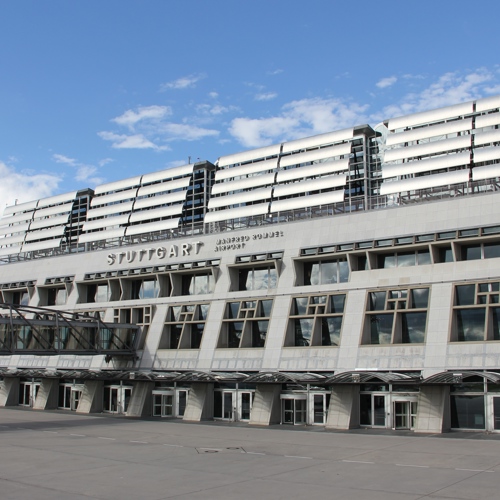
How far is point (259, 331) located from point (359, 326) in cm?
764

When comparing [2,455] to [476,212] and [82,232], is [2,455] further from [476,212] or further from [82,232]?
[82,232]

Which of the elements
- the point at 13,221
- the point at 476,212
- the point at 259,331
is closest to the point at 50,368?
the point at 259,331

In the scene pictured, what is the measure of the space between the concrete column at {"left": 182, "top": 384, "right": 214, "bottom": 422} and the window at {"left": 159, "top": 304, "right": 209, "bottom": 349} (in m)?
4.28

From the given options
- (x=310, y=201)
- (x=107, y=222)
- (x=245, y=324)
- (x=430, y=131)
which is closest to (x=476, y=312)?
(x=245, y=324)

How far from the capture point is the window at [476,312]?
3120 centimetres

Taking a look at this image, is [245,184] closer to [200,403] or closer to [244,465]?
[200,403]

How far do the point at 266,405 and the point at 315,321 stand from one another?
557 cm

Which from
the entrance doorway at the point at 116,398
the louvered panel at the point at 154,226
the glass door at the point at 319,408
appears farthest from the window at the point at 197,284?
the louvered panel at the point at 154,226

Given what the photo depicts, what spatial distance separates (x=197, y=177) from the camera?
142 m

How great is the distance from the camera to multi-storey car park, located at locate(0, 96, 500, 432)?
3184 centimetres

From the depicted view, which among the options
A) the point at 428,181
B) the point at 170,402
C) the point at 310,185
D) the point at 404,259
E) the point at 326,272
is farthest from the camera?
the point at 310,185

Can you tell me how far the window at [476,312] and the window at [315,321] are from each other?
6694mm

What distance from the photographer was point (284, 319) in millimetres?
38094

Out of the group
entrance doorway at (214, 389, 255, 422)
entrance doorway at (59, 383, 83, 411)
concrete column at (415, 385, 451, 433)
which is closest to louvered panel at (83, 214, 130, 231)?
entrance doorway at (59, 383, 83, 411)
